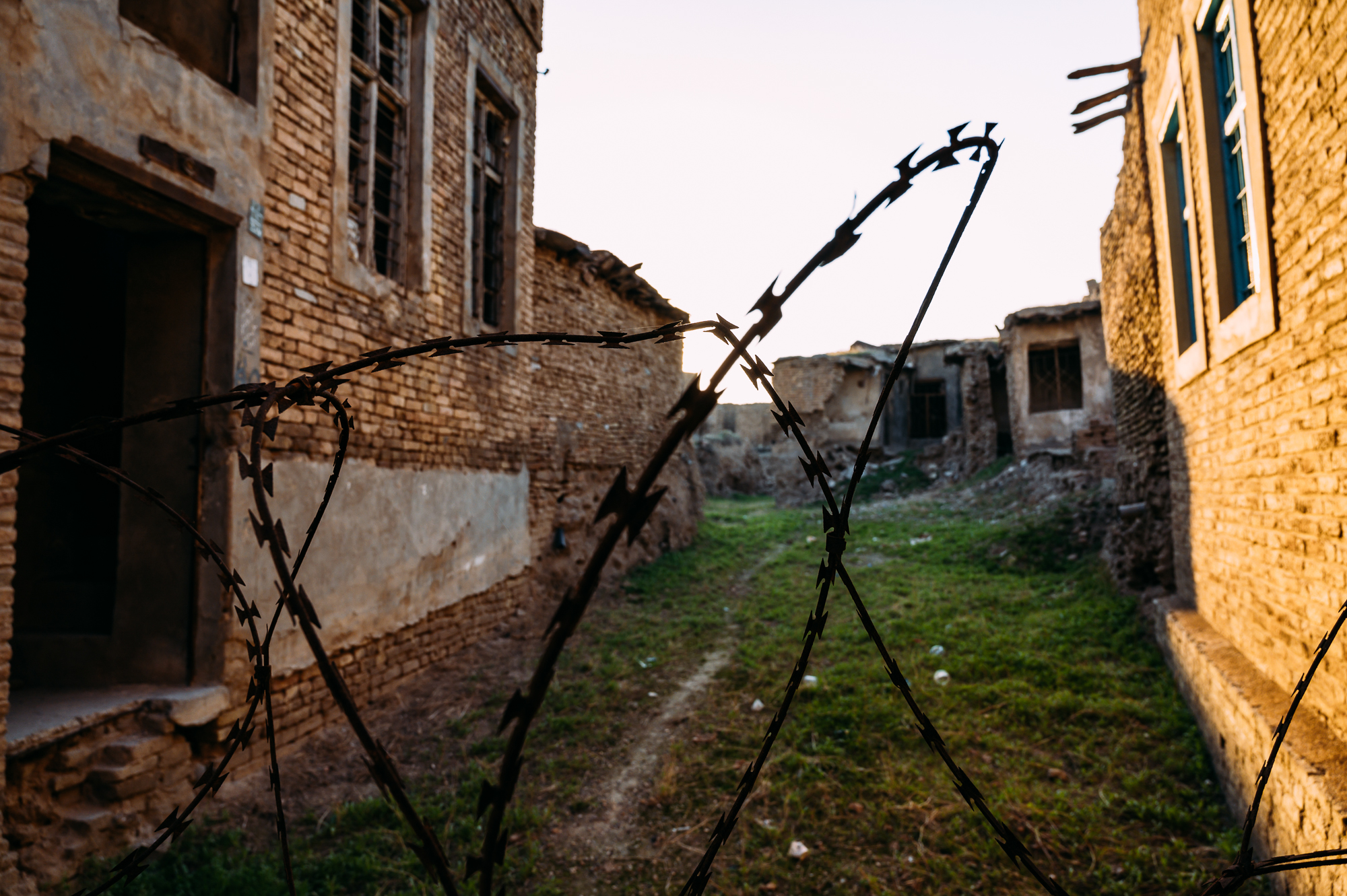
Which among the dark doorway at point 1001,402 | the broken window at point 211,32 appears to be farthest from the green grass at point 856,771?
the dark doorway at point 1001,402

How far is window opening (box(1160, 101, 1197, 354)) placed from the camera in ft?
17.0

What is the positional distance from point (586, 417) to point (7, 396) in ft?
21.6

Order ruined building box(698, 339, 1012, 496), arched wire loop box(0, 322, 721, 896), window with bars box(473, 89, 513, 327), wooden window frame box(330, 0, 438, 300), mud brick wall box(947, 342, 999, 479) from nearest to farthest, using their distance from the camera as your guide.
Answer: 1. arched wire loop box(0, 322, 721, 896)
2. wooden window frame box(330, 0, 438, 300)
3. window with bars box(473, 89, 513, 327)
4. mud brick wall box(947, 342, 999, 479)
5. ruined building box(698, 339, 1012, 496)

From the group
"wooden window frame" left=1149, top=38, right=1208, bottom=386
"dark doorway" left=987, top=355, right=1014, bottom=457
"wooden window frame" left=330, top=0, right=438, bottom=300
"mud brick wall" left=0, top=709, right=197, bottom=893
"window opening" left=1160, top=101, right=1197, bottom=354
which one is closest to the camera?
"mud brick wall" left=0, top=709, right=197, bottom=893

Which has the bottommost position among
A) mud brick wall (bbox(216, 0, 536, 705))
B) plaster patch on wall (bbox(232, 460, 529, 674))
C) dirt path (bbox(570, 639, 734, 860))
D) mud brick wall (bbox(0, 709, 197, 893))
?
dirt path (bbox(570, 639, 734, 860))

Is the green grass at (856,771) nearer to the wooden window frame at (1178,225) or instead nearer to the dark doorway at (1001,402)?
the wooden window frame at (1178,225)

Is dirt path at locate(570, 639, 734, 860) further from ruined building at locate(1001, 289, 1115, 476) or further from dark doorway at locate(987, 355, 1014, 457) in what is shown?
dark doorway at locate(987, 355, 1014, 457)

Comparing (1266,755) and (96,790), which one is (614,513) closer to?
(1266,755)

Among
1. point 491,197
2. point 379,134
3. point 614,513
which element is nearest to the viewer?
point 614,513

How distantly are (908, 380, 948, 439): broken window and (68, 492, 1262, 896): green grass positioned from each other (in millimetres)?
13645

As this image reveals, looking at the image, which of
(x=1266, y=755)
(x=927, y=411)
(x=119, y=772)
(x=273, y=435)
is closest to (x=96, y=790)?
(x=119, y=772)

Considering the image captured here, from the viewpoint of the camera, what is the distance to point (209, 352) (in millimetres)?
4020

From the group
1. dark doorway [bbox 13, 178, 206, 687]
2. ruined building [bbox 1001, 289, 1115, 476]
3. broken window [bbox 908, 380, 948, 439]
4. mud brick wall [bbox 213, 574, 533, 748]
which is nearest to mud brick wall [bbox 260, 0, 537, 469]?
dark doorway [bbox 13, 178, 206, 687]

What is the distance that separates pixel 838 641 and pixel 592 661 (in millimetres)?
2329
